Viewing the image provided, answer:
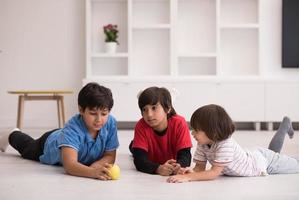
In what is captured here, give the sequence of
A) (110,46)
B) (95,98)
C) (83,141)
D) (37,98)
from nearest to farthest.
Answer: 1. (95,98)
2. (83,141)
3. (37,98)
4. (110,46)

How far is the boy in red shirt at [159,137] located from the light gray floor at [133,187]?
0.08m

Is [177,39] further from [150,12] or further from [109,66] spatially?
[109,66]

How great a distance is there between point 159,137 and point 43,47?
12.9 ft

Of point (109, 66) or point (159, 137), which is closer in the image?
point (159, 137)

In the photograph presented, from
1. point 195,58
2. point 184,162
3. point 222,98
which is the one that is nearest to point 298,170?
point 184,162

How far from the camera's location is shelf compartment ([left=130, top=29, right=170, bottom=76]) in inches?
237

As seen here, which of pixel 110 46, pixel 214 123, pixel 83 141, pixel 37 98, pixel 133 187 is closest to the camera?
pixel 133 187

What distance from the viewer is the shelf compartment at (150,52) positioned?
6.03 m

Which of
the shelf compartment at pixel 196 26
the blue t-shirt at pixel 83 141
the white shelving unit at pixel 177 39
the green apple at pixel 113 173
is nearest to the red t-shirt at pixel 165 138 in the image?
the blue t-shirt at pixel 83 141

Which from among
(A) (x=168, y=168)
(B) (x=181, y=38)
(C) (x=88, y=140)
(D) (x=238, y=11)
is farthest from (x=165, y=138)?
(D) (x=238, y=11)

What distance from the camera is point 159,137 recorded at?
2.43 m

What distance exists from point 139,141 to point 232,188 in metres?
0.59

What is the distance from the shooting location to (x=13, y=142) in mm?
3029

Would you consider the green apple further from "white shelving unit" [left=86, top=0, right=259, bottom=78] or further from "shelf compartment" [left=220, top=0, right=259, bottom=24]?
"shelf compartment" [left=220, top=0, right=259, bottom=24]
